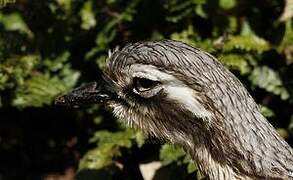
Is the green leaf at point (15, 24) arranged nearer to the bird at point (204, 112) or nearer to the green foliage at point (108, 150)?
the green foliage at point (108, 150)

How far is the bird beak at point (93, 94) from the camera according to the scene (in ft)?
15.9

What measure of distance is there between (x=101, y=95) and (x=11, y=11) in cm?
229

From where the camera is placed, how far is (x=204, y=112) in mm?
4391

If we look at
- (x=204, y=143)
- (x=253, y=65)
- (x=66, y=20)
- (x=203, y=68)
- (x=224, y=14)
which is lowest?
(x=204, y=143)

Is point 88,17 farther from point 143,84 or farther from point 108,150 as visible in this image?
point 143,84

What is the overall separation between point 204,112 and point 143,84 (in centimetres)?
39

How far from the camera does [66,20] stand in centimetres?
673

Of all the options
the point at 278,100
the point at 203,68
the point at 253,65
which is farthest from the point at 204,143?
the point at 278,100

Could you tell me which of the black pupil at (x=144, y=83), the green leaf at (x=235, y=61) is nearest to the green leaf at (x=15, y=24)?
the green leaf at (x=235, y=61)

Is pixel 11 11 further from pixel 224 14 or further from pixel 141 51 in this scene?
pixel 141 51

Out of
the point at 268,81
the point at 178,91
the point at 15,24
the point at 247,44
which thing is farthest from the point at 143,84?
the point at 15,24

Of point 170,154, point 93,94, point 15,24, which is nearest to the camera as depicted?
point 93,94

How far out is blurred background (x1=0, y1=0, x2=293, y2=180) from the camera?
20.1 feet

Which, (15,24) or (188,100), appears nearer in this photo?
(188,100)
